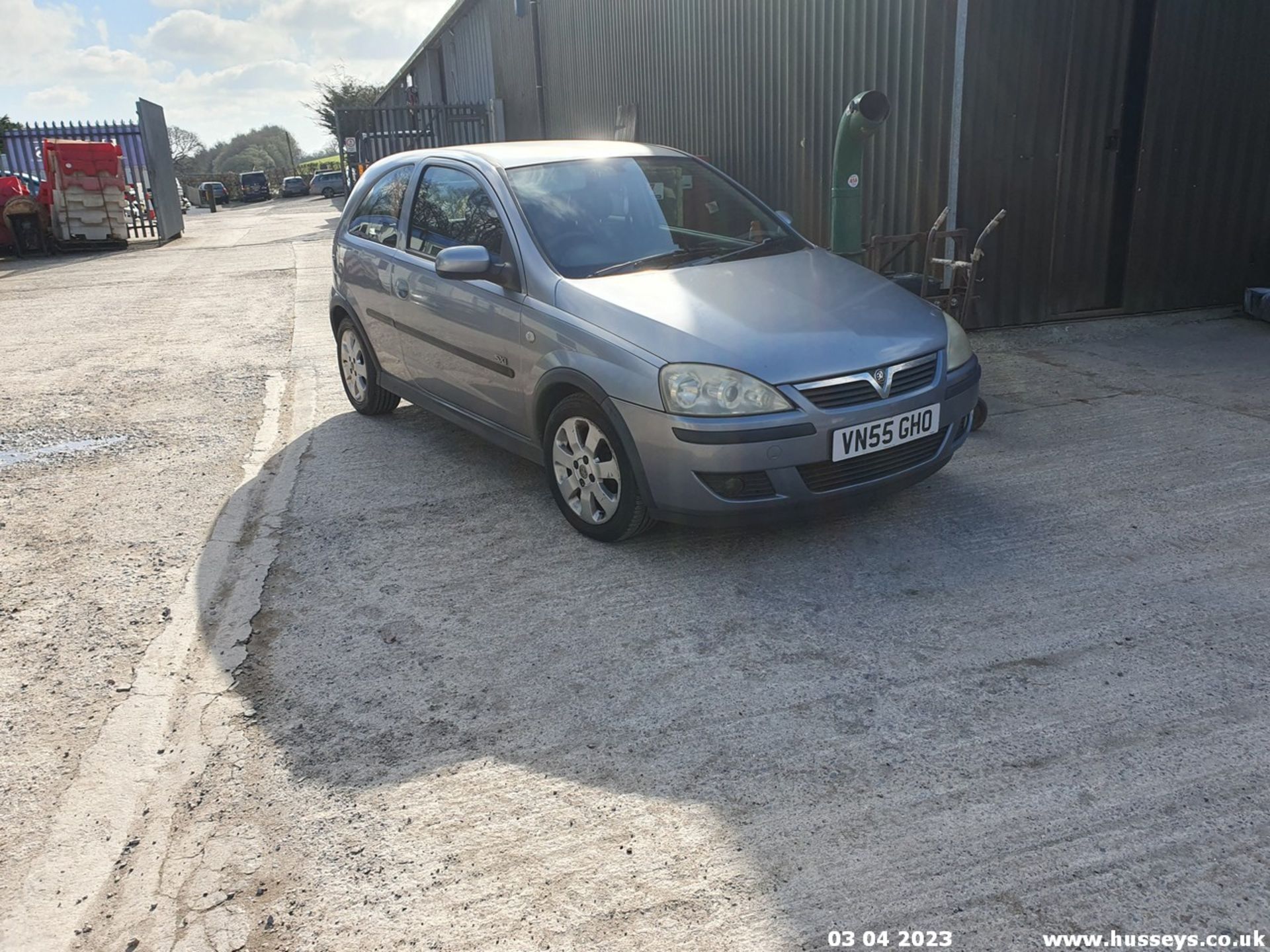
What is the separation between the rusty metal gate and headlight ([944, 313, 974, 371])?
71.7ft

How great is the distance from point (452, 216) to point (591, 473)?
1794 millimetres

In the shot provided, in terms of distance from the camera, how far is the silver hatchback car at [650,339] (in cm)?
391

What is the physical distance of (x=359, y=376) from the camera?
261 inches

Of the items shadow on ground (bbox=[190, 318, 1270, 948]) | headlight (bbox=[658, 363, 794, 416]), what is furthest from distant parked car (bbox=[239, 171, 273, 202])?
headlight (bbox=[658, 363, 794, 416])

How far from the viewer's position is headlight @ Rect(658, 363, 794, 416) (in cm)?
386

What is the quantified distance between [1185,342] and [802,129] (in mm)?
3933

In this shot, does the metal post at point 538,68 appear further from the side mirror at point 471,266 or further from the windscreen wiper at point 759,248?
the side mirror at point 471,266

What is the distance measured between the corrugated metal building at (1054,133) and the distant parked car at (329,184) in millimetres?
48155

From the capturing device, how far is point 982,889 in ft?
7.82

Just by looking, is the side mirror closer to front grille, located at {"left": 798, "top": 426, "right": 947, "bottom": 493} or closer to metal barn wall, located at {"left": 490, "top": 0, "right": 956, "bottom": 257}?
front grille, located at {"left": 798, "top": 426, "right": 947, "bottom": 493}

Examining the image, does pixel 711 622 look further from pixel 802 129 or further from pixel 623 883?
pixel 802 129

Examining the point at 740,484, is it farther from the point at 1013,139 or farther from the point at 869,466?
the point at 1013,139

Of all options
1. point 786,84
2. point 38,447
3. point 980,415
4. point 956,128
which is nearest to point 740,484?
point 980,415

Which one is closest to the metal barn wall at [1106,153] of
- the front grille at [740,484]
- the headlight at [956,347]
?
the headlight at [956,347]
